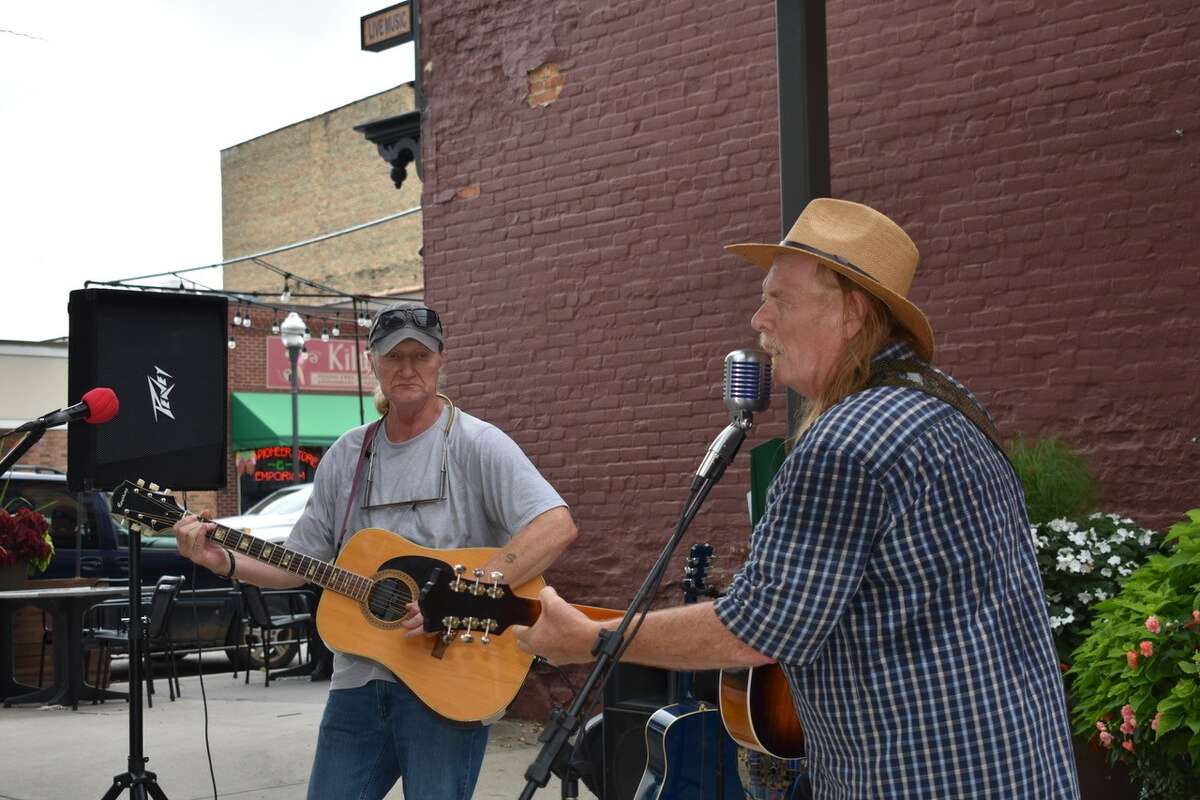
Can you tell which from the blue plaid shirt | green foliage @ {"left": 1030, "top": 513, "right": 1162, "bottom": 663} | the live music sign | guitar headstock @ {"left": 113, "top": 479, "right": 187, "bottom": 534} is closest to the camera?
the blue plaid shirt

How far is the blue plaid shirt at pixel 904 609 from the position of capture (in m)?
2.24

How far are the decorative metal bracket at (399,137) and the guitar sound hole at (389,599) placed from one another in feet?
21.2

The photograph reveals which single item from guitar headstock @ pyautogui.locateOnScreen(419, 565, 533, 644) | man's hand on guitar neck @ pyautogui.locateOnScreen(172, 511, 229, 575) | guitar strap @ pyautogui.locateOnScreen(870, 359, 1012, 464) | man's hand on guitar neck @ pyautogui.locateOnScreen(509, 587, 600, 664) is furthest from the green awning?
guitar strap @ pyautogui.locateOnScreen(870, 359, 1012, 464)

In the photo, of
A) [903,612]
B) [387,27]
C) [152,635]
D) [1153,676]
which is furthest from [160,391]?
[387,27]

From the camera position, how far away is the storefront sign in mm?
11016

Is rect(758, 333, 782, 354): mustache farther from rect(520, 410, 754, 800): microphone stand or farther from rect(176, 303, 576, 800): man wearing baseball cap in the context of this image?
rect(176, 303, 576, 800): man wearing baseball cap

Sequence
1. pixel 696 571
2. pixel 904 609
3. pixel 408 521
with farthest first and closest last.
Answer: pixel 696 571 < pixel 408 521 < pixel 904 609

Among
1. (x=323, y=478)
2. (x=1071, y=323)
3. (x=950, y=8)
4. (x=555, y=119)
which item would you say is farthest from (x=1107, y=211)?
(x=323, y=478)

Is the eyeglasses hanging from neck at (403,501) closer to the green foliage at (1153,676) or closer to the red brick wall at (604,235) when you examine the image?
the green foliage at (1153,676)

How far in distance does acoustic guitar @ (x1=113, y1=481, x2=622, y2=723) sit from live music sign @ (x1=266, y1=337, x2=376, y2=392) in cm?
2741

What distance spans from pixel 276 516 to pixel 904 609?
558 inches

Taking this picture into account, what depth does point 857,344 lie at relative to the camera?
2502 mm

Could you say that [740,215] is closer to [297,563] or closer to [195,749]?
[195,749]

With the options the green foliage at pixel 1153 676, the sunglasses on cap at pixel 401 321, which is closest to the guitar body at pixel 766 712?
the sunglasses on cap at pixel 401 321
